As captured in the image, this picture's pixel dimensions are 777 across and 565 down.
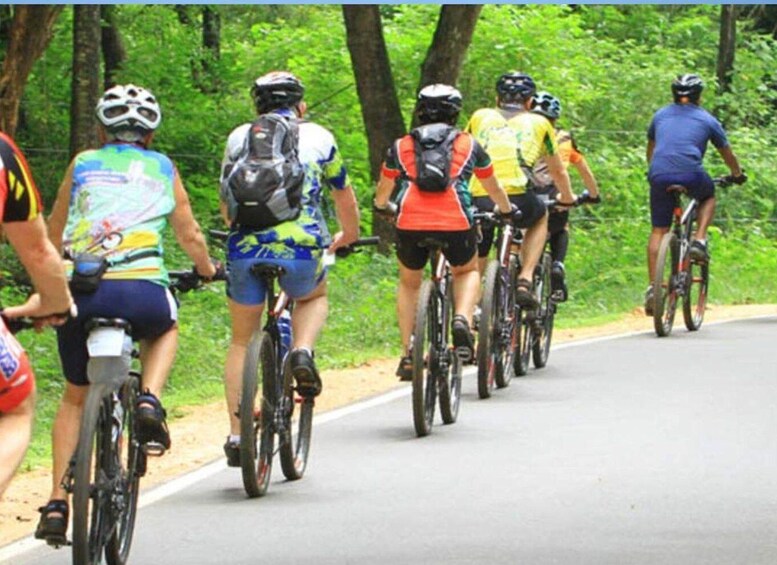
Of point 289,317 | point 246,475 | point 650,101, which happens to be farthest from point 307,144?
point 650,101

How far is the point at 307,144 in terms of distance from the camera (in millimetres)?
11109

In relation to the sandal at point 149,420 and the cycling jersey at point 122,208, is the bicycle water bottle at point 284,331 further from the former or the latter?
the sandal at point 149,420

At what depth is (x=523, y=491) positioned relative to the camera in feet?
36.7

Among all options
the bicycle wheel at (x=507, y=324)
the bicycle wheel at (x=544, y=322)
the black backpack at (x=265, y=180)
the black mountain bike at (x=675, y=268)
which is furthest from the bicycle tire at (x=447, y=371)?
the black mountain bike at (x=675, y=268)

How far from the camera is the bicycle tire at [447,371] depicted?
1323 cm

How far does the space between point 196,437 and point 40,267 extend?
6.71 m

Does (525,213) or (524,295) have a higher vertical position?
(525,213)

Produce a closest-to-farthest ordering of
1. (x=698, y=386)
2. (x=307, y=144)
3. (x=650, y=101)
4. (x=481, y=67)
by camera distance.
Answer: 1. (x=307, y=144)
2. (x=698, y=386)
3. (x=481, y=67)
4. (x=650, y=101)

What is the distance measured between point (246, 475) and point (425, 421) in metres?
2.60

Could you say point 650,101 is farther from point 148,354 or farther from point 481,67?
point 148,354

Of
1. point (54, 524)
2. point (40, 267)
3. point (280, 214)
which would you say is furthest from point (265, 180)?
point (40, 267)

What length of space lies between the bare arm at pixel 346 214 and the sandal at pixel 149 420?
247 cm

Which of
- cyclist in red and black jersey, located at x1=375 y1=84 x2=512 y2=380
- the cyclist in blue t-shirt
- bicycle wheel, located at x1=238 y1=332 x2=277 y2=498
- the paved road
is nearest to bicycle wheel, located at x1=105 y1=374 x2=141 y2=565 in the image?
the paved road

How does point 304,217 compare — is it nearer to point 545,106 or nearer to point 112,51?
point 545,106
